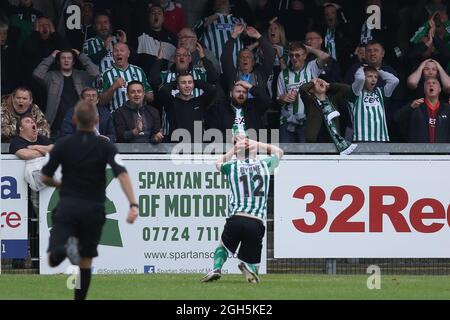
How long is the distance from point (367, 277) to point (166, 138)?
4.00 meters

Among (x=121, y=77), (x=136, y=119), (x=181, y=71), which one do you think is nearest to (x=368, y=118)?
(x=181, y=71)

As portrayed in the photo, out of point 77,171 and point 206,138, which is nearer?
point 77,171

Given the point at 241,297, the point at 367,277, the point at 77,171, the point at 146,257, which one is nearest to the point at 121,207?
the point at 146,257

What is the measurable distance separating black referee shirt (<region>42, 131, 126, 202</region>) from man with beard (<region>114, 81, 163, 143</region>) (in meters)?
6.91

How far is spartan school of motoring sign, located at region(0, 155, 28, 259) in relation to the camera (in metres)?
18.6

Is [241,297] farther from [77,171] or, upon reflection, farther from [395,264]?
[395,264]

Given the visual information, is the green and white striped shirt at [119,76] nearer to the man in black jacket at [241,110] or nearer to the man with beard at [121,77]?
the man with beard at [121,77]

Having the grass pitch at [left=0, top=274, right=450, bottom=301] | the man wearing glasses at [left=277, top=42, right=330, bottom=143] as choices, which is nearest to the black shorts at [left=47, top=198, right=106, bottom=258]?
the grass pitch at [left=0, top=274, right=450, bottom=301]

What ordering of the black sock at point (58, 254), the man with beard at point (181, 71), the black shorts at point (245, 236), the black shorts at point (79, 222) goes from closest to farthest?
the black sock at point (58, 254) → the black shorts at point (79, 222) → the black shorts at point (245, 236) → the man with beard at point (181, 71)

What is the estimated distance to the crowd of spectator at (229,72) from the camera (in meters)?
20.0

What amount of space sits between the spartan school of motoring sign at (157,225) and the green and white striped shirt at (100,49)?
2470mm

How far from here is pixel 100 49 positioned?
826 inches

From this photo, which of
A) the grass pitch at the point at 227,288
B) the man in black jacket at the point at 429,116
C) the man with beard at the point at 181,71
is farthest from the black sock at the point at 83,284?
the man in black jacket at the point at 429,116

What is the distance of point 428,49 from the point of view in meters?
21.4
